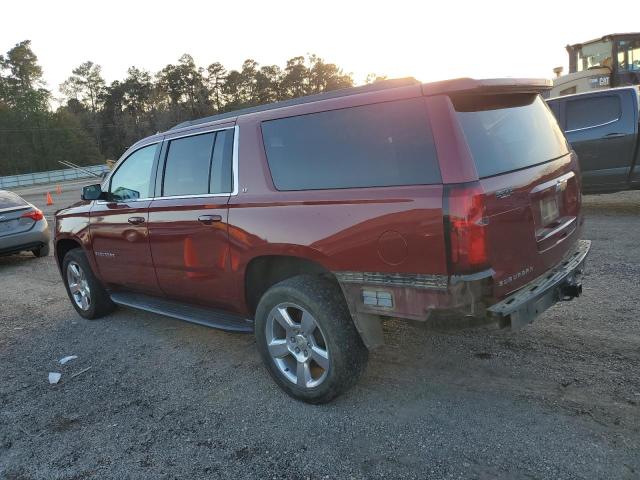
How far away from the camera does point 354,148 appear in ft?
9.81

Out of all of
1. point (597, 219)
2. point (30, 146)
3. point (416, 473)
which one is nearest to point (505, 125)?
point (416, 473)

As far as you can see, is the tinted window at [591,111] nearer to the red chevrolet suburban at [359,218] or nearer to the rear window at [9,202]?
the red chevrolet suburban at [359,218]

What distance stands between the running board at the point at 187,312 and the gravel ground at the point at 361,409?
0.39 m

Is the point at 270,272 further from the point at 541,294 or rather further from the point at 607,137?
the point at 607,137

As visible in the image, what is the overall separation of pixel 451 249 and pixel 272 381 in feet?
5.97

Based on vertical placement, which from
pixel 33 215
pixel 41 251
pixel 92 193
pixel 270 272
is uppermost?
pixel 92 193

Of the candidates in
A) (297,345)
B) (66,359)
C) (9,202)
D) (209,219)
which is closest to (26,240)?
(9,202)

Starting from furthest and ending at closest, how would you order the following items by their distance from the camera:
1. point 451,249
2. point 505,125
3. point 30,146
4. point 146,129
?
point 146,129 → point 30,146 → point 505,125 → point 451,249

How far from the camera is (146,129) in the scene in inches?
3551

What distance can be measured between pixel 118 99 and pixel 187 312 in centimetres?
10121

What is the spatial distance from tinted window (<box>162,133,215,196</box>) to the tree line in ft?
275

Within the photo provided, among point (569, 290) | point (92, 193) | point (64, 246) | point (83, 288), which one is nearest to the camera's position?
point (569, 290)

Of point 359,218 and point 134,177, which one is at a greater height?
point 134,177

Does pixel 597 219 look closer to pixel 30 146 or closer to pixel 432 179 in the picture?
pixel 432 179
